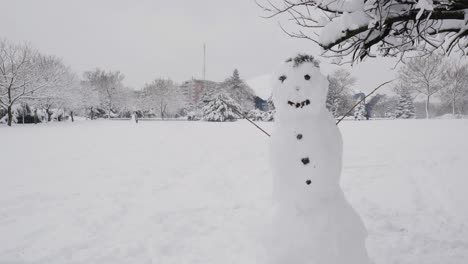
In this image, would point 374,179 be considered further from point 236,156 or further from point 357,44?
point 236,156

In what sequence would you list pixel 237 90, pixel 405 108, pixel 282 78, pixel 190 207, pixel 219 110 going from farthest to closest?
pixel 237 90 → pixel 405 108 → pixel 219 110 → pixel 190 207 → pixel 282 78

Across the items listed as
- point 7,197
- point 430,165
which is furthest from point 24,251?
point 430,165

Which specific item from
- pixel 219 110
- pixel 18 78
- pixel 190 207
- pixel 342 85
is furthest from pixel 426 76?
pixel 18 78

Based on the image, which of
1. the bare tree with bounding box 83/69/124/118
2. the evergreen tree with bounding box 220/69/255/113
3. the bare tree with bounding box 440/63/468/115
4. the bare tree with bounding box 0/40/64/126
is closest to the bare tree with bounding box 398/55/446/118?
the bare tree with bounding box 440/63/468/115

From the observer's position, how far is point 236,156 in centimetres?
977

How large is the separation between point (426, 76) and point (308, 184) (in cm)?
3463

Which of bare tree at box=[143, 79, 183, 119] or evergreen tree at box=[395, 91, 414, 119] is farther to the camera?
bare tree at box=[143, 79, 183, 119]

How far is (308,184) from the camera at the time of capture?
2723mm

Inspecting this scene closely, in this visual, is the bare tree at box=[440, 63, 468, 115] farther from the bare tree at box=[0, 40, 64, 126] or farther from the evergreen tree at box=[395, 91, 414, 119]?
the bare tree at box=[0, 40, 64, 126]

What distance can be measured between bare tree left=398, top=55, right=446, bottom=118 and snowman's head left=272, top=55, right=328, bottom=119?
3183cm

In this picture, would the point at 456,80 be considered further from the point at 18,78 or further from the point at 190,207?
the point at 18,78

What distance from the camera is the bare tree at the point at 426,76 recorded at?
29.7 meters

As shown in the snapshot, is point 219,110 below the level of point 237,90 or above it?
below

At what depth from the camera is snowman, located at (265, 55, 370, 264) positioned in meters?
2.64
